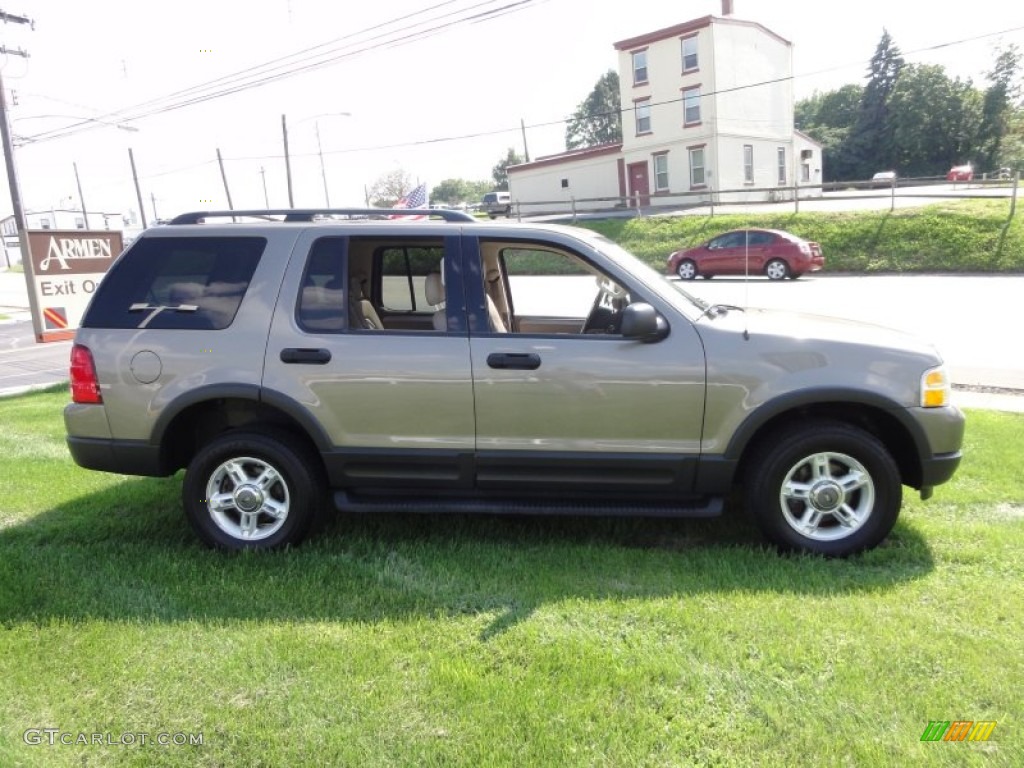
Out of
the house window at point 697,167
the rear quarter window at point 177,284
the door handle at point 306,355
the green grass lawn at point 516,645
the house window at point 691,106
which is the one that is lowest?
the green grass lawn at point 516,645

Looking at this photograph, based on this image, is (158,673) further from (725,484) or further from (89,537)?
(725,484)

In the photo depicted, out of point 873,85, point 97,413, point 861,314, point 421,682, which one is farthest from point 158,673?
point 873,85

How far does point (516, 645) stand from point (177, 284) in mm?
2777

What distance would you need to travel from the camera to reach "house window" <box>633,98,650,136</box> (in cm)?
3766

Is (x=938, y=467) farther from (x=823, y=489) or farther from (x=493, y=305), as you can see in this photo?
(x=493, y=305)

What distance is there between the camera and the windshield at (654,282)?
415cm

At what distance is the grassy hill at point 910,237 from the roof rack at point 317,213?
2081 centimetres

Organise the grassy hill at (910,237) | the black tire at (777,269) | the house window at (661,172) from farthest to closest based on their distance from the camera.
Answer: the house window at (661,172) < the black tire at (777,269) < the grassy hill at (910,237)

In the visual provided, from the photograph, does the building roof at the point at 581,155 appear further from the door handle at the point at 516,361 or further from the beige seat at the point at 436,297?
the door handle at the point at 516,361

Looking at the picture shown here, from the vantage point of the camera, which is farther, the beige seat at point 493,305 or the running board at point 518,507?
the beige seat at point 493,305

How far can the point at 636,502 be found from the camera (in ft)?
13.7

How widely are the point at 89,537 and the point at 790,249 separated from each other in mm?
20184

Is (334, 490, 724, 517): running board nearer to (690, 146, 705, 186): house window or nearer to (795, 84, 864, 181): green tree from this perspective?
(690, 146, 705, 186): house window

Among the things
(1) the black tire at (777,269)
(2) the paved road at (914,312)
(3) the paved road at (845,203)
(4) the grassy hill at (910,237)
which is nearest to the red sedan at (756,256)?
(1) the black tire at (777,269)
